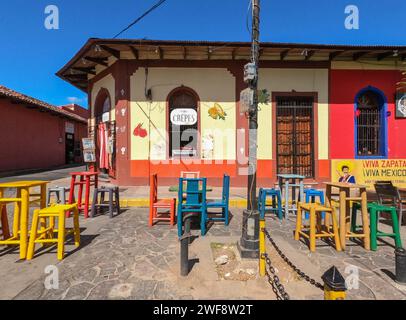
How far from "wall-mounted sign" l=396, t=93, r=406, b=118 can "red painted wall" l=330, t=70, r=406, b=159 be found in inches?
5.8

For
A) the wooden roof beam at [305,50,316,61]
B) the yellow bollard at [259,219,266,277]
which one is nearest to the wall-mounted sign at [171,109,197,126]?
the wooden roof beam at [305,50,316,61]

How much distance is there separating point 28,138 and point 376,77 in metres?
20.8

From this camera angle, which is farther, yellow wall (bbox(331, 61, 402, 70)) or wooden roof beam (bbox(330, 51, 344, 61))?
yellow wall (bbox(331, 61, 402, 70))

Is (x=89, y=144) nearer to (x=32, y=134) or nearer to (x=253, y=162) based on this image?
(x=253, y=162)

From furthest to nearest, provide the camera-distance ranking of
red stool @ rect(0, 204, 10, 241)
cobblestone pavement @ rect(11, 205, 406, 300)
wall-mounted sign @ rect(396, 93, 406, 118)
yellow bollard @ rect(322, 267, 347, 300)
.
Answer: wall-mounted sign @ rect(396, 93, 406, 118) → red stool @ rect(0, 204, 10, 241) → cobblestone pavement @ rect(11, 205, 406, 300) → yellow bollard @ rect(322, 267, 347, 300)

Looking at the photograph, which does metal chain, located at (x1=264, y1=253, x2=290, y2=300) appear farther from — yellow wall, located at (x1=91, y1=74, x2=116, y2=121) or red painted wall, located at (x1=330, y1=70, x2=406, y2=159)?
yellow wall, located at (x1=91, y1=74, x2=116, y2=121)

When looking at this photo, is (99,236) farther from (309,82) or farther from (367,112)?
(367,112)

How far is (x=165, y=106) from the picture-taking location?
29.6 feet

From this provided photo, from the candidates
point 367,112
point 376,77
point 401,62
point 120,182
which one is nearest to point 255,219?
point 120,182

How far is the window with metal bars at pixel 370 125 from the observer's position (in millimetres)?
9477

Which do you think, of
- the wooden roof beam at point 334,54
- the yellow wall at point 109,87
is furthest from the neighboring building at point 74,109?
the wooden roof beam at point 334,54

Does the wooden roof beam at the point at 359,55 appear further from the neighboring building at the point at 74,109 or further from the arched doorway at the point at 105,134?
the neighboring building at the point at 74,109

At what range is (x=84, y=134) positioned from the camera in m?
25.4

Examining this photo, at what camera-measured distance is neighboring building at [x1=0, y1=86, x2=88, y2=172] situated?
14.0 meters
